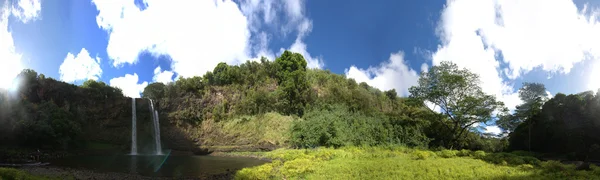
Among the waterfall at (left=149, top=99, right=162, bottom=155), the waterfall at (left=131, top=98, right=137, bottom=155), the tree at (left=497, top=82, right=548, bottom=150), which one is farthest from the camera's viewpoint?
the waterfall at (left=149, top=99, right=162, bottom=155)

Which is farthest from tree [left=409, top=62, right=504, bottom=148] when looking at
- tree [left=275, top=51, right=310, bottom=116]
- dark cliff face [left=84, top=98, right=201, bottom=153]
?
dark cliff face [left=84, top=98, right=201, bottom=153]

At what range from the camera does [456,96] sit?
36.6m

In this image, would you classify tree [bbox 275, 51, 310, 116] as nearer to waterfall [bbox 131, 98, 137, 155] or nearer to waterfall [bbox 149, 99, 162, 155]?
waterfall [bbox 149, 99, 162, 155]

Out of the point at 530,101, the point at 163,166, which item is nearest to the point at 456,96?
the point at 530,101

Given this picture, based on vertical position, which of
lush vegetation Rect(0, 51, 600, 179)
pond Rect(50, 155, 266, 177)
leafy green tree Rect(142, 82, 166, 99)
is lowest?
pond Rect(50, 155, 266, 177)

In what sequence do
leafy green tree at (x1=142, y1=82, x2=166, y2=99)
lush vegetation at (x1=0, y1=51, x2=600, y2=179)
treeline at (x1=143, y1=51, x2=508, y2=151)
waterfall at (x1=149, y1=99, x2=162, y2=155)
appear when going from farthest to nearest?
1. leafy green tree at (x1=142, y1=82, x2=166, y2=99)
2. waterfall at (x1=149, y1=99, x2=162, y2=155)
3. treeline at (x1=143, y1=51, x2=508, y2=151)
4. lush vegetation at (x1=0, y1=51, x2=600, y2=179)

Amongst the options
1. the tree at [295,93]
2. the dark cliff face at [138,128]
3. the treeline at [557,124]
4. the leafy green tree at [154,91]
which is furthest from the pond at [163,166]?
the treeline at [557,124]

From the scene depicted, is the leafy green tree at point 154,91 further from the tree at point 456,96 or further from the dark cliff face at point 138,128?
the tree at point 456,96

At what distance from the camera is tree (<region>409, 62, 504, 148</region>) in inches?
1371

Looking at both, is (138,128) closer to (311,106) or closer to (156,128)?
(156,128)

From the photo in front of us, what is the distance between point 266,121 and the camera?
161 ft

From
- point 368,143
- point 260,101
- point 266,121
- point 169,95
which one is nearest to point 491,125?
point 368,143

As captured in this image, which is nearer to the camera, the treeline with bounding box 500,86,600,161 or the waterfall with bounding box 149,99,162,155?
the treeline with bounding box 500,86,600,161

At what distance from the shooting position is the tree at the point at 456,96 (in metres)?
34.8
